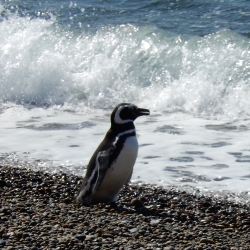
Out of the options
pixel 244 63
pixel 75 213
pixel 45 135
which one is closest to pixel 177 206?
pixel 75 213

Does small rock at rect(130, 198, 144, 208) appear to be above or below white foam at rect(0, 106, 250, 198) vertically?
below

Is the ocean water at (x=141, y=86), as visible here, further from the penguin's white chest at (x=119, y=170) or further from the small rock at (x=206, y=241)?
the small rock at (x=206, y=241)

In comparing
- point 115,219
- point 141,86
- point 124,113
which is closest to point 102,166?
point 124,113

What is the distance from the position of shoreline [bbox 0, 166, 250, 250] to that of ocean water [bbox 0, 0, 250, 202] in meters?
0.34

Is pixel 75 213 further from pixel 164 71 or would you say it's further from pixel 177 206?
pixel 164 71

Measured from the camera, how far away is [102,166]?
5059 millimetres

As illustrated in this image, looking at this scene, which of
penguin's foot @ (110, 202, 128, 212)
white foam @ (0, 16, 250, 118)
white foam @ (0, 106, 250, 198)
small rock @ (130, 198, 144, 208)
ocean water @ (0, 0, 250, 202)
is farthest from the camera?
white foam @ (0, 16, 250, 118)

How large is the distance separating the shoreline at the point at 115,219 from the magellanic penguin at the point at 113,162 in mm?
113

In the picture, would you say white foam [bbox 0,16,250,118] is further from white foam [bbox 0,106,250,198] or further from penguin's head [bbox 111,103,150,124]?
penguin's head [bbox 111,103,150,124]

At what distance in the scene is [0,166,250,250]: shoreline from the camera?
13.0 feet

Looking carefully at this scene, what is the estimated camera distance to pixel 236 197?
5.23 meters

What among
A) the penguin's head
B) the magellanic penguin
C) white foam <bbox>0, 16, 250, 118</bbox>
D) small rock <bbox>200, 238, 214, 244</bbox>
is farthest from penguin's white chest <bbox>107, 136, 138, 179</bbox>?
white foam <bbox>0, 16, 250, 118</bbox>

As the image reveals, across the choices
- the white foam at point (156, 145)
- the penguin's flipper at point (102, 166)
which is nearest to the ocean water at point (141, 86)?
the white foam at point (156, 145)

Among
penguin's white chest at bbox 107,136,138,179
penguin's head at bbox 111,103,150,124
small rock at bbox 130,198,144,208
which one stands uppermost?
penguin's head at bbox 111,103,150,124
